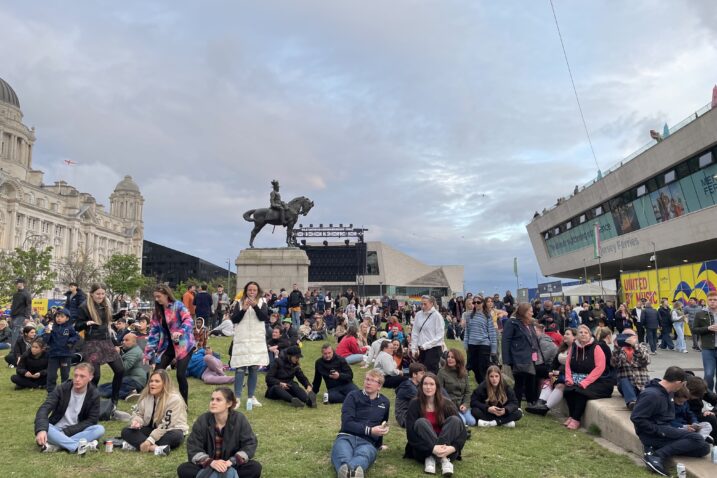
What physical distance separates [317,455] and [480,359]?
15.9 ft

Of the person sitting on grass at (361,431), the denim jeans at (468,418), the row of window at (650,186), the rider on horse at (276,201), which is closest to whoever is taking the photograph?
the person sitting on grass at (361,431)

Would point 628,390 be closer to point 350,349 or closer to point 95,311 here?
point 350,349

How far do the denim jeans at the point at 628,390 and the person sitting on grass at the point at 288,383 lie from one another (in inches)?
187

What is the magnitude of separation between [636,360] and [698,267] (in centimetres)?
1450

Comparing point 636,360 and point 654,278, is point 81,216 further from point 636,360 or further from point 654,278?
point 636,360

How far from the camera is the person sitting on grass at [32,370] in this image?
9.41 m

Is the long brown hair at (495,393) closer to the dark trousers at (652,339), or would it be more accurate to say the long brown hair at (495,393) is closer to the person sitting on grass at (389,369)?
the person sitting on grass at (389,369)

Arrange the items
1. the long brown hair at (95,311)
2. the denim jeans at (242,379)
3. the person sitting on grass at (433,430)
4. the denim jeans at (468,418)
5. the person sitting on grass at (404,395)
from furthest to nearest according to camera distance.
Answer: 1. the denim jeans at (242,379)
2. the denim jeans at (468,418)
3. the long brown hair at (95,311)
4. the person sitting on grass at (404,395)
5. the person sitting on grass at (433,430)

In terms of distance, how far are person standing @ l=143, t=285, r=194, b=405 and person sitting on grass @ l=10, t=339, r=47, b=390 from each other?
3819 millimetres

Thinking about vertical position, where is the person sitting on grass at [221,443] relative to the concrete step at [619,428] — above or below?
above

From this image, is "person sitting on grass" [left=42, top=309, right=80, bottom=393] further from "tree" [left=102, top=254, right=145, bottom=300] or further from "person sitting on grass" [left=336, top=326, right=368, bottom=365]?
"tree" [left=102, top=254, right=145, bottom=300]

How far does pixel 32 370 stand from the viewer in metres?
9.48

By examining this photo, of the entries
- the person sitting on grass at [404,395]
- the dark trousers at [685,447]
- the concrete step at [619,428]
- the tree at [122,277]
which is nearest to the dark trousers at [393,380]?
the person sitting on grass at [404,395]

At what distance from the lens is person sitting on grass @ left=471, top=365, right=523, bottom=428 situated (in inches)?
291
